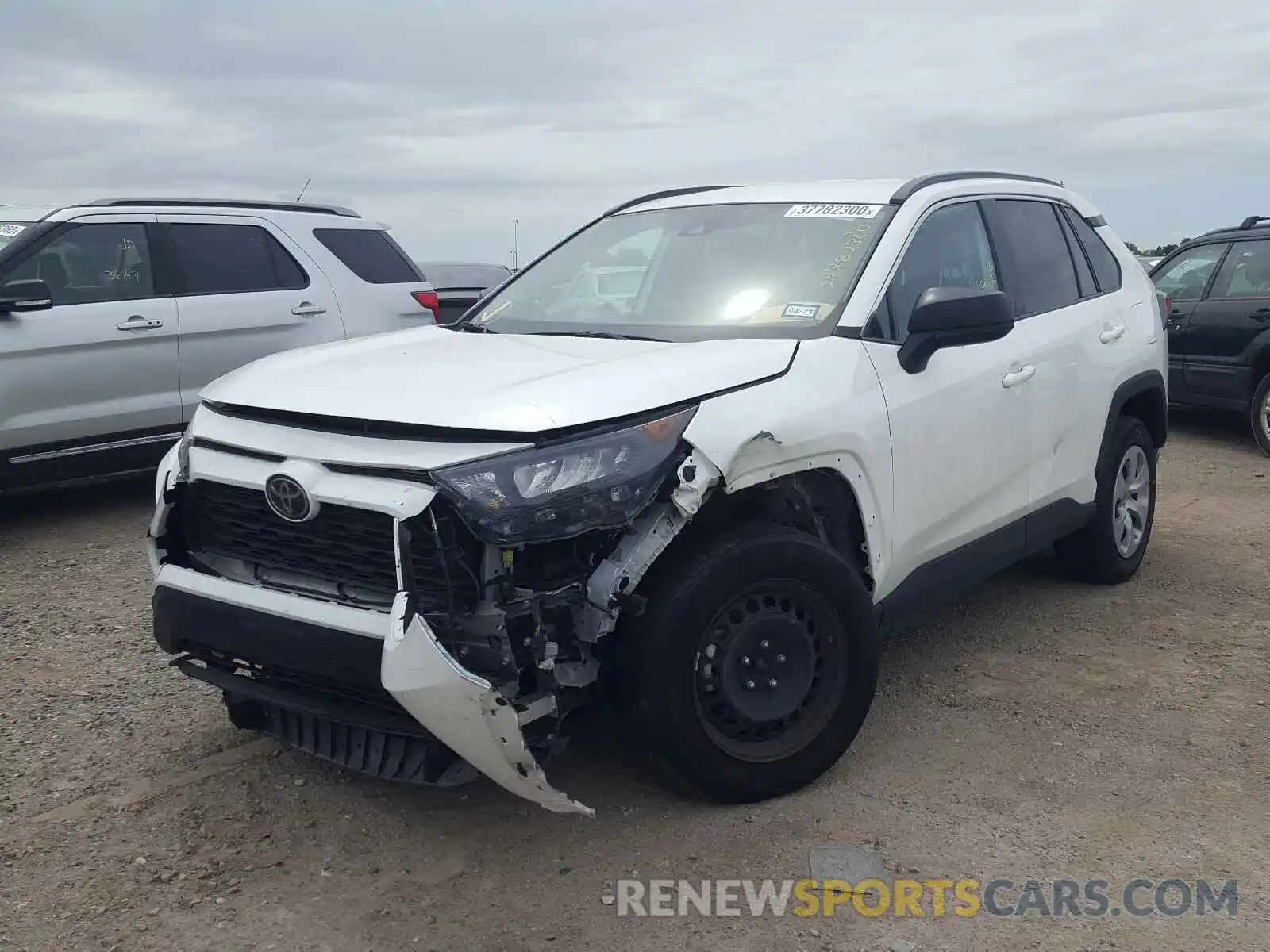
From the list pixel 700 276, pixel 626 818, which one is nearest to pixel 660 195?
pixel 700 276

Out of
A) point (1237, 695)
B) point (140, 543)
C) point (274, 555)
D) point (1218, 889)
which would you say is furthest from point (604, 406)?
point (140, 543)

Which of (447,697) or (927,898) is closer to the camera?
(447,697)

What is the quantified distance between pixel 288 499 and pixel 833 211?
220 cm

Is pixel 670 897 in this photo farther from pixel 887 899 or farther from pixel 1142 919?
pixel 1142 919

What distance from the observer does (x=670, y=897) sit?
2959 mm


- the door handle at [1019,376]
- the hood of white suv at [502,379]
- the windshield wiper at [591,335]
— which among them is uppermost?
the windshield wiper at [591,335]

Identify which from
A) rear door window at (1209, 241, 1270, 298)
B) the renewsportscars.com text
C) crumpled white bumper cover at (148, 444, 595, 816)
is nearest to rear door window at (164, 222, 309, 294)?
crumpled white bumper cover at (148, 444, 595, 816)

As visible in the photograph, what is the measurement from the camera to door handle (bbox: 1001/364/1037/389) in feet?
13.8

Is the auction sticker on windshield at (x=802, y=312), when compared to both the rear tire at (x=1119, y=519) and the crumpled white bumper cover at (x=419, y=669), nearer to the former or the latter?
the crumpled white bumper cover at (x=419, y=669)

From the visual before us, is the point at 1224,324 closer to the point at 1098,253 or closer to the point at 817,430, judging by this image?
the point at 1098,253

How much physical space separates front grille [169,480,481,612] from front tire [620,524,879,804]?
519 millimetres

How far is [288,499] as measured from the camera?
3.01 metres

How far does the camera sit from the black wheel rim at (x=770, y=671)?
10.4ft

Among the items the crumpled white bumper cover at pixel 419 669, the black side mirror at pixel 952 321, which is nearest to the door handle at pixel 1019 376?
the black side mirror at pixel 952 321
